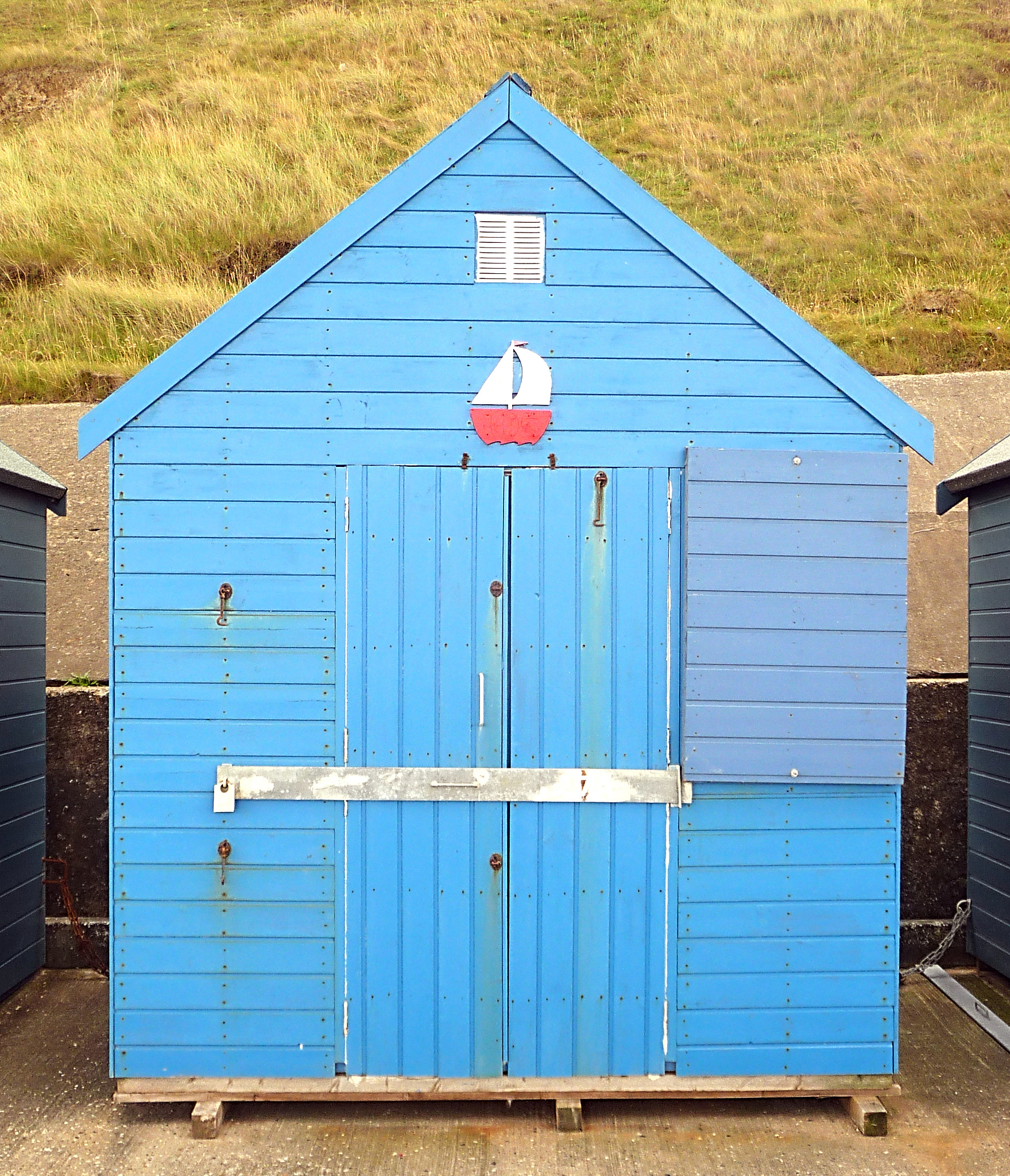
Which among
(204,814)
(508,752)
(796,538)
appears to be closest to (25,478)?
(204,814)

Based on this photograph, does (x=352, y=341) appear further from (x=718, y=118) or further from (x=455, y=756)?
(x=718, y=118)

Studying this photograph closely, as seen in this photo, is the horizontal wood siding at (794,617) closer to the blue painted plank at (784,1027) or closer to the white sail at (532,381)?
the white sail at (532,381)

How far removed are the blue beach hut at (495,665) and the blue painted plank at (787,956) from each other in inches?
0.6

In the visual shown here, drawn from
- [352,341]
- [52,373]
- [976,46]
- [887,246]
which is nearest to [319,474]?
[352,341]

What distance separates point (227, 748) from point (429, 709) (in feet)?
2.95

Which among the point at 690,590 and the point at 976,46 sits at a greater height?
the point at 976,46

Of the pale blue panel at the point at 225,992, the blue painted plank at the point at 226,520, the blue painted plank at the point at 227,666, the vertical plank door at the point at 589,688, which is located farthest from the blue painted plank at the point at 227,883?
the blue painted plank at the point at 226,520

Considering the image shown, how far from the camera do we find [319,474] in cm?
407

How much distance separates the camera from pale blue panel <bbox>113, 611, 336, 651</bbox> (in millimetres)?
4055

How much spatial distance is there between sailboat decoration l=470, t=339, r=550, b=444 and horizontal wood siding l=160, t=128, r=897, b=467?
0.05 metres

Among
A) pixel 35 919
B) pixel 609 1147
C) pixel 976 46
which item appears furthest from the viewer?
pixel 976 46

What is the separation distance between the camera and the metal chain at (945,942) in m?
5.42

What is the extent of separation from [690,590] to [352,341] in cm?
183

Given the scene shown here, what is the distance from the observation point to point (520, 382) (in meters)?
4.05
